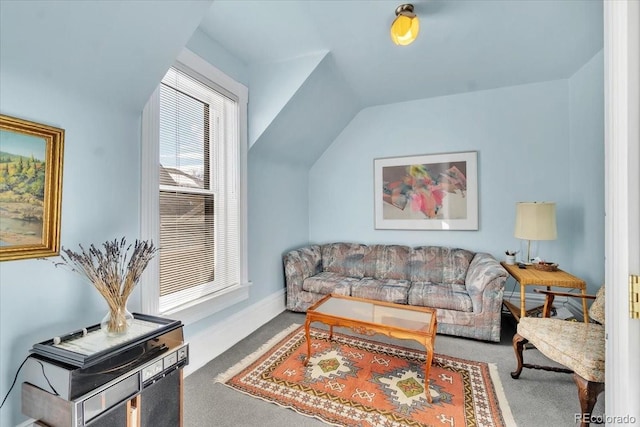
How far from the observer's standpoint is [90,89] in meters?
1.52

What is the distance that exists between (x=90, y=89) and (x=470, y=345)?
11.2ft

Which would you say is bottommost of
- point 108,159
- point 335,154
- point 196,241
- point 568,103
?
point 196,241

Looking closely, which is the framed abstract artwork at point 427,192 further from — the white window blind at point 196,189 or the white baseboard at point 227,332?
the white window blind at point 196,189

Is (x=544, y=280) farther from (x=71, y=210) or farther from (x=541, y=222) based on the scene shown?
(x=71, y=210)

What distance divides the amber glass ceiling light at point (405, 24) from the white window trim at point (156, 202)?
1.50 m

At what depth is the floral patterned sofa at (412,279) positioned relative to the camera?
2.71m

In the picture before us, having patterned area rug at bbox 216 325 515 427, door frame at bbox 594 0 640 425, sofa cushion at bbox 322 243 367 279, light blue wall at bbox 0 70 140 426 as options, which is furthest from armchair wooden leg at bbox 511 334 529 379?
light blue wall at bbox 0 70 140 426

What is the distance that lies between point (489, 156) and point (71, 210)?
13.1 ft

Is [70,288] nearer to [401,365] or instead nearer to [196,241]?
[196,241]

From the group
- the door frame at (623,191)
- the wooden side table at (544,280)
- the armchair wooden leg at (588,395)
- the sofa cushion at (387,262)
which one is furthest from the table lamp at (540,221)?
the door frame at (623,191)

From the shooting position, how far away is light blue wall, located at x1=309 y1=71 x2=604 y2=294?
322 centimetres

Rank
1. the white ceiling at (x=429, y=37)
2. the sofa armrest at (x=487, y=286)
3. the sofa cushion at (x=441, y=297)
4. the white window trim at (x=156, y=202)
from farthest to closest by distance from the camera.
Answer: the sofa cushion at (x=441, y=297)
the sofa armrest at (x=487, y=286)
the white ceiling at (x=429, y=37)
the white window trim at (x=156, y=202)

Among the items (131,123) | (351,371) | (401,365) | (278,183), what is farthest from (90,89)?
(401,365)

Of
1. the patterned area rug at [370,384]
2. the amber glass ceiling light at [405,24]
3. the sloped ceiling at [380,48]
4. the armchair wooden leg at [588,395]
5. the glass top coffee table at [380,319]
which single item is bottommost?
the patterned area rug at [370,384]
